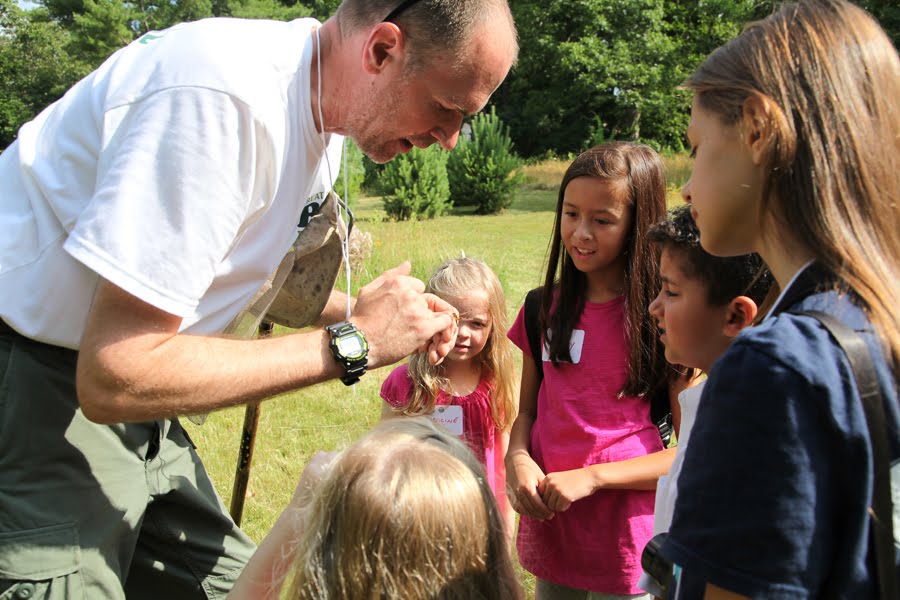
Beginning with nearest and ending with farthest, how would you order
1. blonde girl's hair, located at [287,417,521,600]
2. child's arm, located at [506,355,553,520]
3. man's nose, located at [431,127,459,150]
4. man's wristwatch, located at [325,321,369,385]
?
blonde girl's hair, located at [287,417,521,600]
man's wristwatch, located at [325,321,369,385]
man's nose, located at [431,127,459,150]
child's arm, located at [506,355,553,520]

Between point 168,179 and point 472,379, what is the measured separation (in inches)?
73.6

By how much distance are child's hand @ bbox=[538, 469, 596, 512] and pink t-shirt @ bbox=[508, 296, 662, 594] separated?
0.17m

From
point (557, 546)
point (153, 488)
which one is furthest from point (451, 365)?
point (153, 488)

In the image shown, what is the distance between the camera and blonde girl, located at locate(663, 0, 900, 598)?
1102 millimetres

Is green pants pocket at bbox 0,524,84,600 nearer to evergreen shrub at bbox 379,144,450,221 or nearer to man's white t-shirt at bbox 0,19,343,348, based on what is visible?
man's white t-shirt at bbox 0,19,343,348

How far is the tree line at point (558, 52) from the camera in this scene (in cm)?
3616

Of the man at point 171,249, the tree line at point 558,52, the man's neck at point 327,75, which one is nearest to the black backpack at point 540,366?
the man at point 171,249

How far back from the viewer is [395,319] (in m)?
2.19

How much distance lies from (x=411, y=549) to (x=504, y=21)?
60.5 inches

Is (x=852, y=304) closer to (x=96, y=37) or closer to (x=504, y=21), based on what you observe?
(x=504, y=21)

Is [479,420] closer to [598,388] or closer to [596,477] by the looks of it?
[598,388]

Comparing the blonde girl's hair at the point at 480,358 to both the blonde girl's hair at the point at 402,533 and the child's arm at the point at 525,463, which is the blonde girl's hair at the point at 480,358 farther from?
the blonde girl's hair at the point at 402,533

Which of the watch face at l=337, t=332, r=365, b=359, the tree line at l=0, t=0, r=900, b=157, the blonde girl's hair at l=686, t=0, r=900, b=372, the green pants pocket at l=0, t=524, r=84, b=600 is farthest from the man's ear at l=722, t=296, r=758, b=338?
the tree line at l=0, t=0, r=900, b=157

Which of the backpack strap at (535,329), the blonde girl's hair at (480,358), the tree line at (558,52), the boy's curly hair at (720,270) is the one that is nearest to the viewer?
the boy's curly hair at (720,270)
